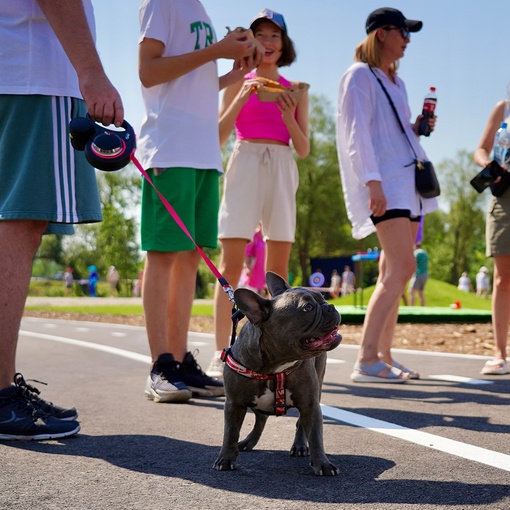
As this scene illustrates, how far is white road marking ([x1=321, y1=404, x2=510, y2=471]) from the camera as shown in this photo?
313 centimetres

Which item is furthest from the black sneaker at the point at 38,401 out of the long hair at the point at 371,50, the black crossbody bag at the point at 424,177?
the long hair at the point at 371,50

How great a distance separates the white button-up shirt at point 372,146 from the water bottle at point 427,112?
112 millimetres

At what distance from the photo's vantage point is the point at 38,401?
370 cm

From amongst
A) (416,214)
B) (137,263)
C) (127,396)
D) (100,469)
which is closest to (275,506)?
(100,469)

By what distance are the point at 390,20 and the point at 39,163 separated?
131 inches

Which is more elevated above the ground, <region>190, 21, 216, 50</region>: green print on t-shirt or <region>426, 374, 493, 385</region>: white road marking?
<region>190, 21, 216, 50</region>: green print on t-shirt

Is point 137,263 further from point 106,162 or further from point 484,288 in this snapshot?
point 106,162

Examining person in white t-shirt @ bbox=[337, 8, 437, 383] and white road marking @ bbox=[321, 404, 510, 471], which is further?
person in white t-shirt @ bbox=[337, 8, 437, 383]

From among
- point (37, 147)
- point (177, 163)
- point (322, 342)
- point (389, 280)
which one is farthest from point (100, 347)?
point (322, 342)

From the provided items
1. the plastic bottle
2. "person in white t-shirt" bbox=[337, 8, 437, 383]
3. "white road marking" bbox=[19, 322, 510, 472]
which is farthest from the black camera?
"white road marking" bbox=[19, 322, 510, 472]

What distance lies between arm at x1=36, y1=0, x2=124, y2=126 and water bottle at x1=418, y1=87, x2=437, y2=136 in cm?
319

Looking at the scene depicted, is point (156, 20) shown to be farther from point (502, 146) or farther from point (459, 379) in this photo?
point (459, 379)

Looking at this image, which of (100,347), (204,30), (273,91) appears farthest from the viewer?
(100,347)

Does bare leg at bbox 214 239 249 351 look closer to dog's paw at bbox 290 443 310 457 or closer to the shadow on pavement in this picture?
the shadow on pavement
